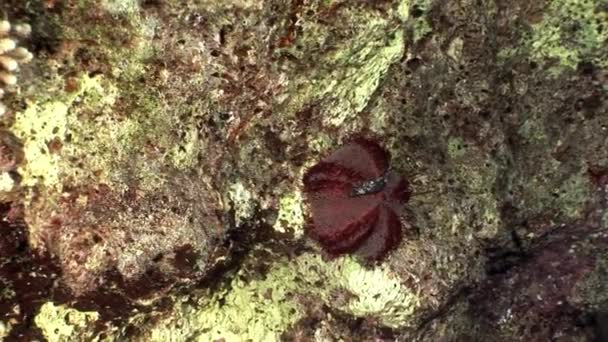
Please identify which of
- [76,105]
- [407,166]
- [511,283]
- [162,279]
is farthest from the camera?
[511,283]

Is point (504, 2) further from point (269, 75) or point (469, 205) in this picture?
point (269, 75)

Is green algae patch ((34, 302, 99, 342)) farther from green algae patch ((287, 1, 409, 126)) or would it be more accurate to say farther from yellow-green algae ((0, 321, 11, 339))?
green algae patch ((287, 1, 409, 126))

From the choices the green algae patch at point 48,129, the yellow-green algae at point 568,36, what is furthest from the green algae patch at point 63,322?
the yellow-green algae at point 568,36

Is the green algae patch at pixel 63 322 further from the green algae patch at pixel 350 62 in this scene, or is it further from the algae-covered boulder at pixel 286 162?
the green algae patch at pixel 350 62

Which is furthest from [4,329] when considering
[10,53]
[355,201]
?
[355,201]

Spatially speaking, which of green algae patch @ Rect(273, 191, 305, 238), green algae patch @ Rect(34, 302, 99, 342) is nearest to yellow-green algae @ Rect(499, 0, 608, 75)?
green algae patch @ Rect(273, 191, 305, 238)

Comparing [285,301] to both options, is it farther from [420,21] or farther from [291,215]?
[420,21]

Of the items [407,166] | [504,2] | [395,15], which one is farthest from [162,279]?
[504,2]
